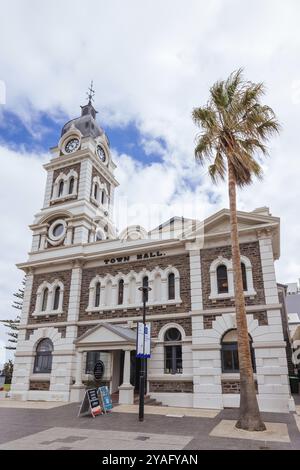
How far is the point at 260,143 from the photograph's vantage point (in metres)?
13.3

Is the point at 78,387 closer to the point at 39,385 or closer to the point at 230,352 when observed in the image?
the point at 39,385

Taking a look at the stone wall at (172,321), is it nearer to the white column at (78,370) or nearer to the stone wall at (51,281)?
the white column at (78,370)

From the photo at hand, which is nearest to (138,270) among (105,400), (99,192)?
(105,400)

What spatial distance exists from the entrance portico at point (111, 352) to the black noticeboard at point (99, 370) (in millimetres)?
227

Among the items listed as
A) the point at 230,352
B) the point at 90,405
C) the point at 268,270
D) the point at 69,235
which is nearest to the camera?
the point at 90,405

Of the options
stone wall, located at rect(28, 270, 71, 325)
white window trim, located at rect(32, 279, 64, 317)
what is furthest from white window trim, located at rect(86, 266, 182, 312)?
white window trim, located at rect(32, 279, 64, 317)

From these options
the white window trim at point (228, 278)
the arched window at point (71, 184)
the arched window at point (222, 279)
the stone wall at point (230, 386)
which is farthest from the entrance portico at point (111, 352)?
the arched window at point (71, 184)

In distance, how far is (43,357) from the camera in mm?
21297

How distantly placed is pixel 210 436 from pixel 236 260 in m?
5.69

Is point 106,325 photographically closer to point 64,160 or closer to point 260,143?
point 260,143

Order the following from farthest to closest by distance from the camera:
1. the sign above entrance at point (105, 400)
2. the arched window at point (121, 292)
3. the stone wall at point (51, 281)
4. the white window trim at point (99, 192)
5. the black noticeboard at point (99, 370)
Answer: the white window trim at point (99, 192) < the stone wall at point (51, 281) < the arched window at point (121, 292) < the black noticeboard at point (99, 370) < the sign above entrance at point (105, 400)

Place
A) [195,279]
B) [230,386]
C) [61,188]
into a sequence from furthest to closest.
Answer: [61,188]
[195,279]
[230,386]

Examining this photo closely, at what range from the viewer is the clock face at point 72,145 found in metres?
27.3

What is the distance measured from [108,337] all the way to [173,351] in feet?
11.6
